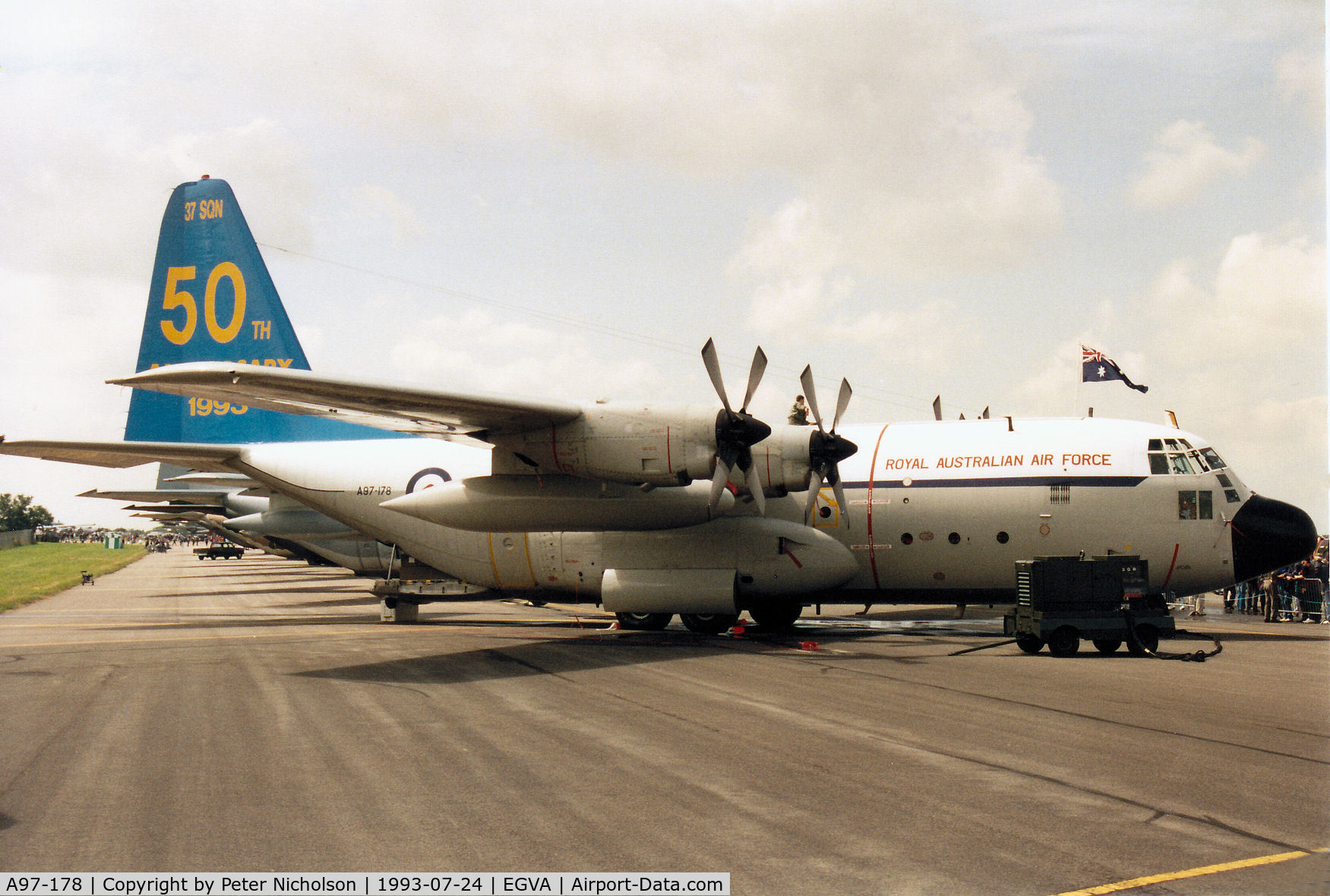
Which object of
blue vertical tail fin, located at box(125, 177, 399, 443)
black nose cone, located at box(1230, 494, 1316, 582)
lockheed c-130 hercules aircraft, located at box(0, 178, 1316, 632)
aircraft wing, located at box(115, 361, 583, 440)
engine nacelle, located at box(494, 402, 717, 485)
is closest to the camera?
aircraft wing, located at box(115, 361, 583, 440)

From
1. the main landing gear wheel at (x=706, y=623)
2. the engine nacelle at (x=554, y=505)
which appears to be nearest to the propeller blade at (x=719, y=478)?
the engine nacelle at (x=554, y=505)

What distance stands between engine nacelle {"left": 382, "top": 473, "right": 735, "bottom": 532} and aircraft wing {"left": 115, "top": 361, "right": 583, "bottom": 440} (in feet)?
3.90

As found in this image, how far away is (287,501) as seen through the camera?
111 ft

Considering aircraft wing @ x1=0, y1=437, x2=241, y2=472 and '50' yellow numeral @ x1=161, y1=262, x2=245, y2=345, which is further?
'50' yellow numeral @ x1=161, y1=262, x2=245, y2=345

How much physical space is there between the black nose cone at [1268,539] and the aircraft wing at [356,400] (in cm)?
1349

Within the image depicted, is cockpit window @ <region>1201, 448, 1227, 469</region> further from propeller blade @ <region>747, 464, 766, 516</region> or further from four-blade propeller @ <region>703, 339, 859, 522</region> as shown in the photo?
propeller blade @ <region>747, 464, 766, 516</region>

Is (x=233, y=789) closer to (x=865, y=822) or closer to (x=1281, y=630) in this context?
(x=865, y=822)

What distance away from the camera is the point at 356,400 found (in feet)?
55.2

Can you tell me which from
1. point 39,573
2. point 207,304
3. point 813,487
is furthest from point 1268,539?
point 39,573

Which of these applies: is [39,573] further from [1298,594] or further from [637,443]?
[1298,594]

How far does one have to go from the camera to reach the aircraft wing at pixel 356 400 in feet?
48.2

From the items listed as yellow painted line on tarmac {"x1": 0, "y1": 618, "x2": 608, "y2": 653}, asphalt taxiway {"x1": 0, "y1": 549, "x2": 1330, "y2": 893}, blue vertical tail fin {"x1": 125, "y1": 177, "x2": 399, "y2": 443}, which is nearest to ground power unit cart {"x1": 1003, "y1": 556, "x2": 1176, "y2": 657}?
asphalt taxiway {"x1": 0, "y1": 549, "x2": 1330, "y2": 893}

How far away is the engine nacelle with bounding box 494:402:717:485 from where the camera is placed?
1744cm

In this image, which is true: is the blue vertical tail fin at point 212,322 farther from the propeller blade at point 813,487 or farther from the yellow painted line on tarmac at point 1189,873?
the yellow painted line on tarmac at point 1189,873
